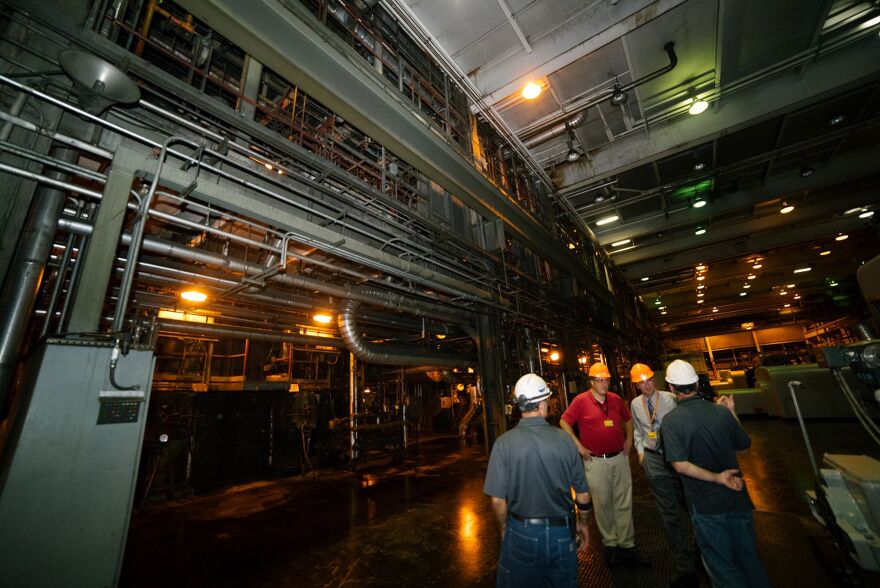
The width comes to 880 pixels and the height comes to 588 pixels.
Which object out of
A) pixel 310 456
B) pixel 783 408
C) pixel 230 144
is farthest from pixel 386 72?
pixel 783 408

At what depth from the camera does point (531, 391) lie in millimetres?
2545

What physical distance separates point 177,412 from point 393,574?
285 inches

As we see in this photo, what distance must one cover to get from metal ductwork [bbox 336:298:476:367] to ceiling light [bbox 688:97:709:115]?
24.6 feet

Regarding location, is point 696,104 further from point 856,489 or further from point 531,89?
point 856,489

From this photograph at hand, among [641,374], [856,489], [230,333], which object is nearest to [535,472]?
[641,374]

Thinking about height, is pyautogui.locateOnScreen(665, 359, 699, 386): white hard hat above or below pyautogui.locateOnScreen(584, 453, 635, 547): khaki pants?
above

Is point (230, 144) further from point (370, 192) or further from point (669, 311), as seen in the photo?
point (669, 311)

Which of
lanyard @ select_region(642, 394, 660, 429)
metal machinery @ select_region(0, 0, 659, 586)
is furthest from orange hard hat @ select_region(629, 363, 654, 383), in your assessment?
metal machinery @ select_region(0, 0, 659, 586)

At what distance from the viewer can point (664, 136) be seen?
8.04m

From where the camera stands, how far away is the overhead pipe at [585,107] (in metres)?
6.42

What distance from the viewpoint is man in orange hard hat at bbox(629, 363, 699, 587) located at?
3.02m

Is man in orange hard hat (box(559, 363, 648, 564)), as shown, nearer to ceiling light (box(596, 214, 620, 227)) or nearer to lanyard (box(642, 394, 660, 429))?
lanyard (box(642, 394, 660, 429))

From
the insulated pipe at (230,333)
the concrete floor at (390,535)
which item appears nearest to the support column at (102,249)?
the concrete floor at (390,535)

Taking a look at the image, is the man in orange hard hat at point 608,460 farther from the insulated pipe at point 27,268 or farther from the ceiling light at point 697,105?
the ceiling light at point 697,105
